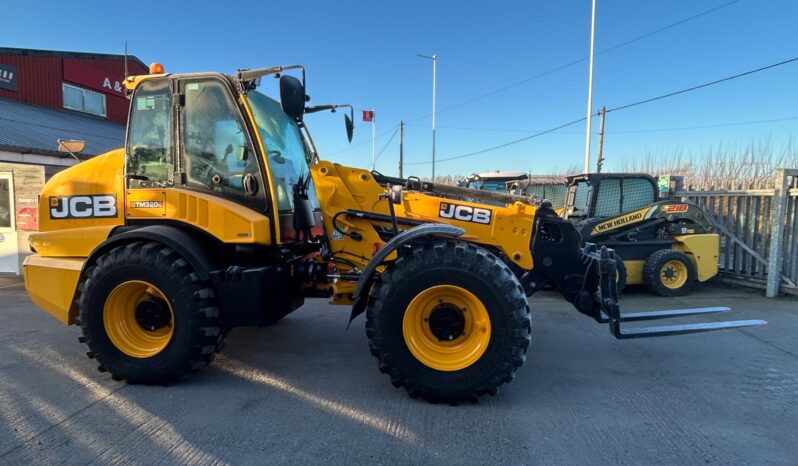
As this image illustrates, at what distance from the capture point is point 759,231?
7777 millimetres

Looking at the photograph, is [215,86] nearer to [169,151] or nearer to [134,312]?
[169,151]

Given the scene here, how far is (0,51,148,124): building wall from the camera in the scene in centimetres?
1484

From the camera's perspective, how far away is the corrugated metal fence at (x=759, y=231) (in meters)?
7.24

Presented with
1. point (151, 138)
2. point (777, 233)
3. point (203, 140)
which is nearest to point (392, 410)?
point (203, 140)

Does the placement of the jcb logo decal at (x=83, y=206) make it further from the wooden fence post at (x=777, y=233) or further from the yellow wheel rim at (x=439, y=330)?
the wooden fence post at (x=777, y=233)

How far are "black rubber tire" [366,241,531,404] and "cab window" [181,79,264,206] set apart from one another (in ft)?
4.75

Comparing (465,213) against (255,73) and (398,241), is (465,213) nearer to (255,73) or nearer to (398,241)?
(398,241)

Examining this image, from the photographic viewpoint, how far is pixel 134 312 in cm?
387

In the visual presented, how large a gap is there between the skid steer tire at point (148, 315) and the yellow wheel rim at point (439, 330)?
5.44 feet

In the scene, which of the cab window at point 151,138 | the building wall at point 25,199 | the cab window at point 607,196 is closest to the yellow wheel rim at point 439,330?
the cab window at point 151,138

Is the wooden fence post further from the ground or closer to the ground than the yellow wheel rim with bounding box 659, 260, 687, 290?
further from the ground

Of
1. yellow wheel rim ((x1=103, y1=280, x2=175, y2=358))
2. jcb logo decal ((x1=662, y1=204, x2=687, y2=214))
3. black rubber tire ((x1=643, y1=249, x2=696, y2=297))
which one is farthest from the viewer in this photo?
jcb logo decal ((x1=662, y1=204, x2=687, y2=214))

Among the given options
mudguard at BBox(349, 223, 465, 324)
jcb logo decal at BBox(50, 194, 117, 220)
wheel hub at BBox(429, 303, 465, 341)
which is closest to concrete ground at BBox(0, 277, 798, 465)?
wheel hub at BBox(429, 303, 465, 341)

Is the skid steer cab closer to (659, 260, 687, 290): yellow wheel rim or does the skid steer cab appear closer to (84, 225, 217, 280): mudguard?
(84, 225, 217, 280): mudguard
